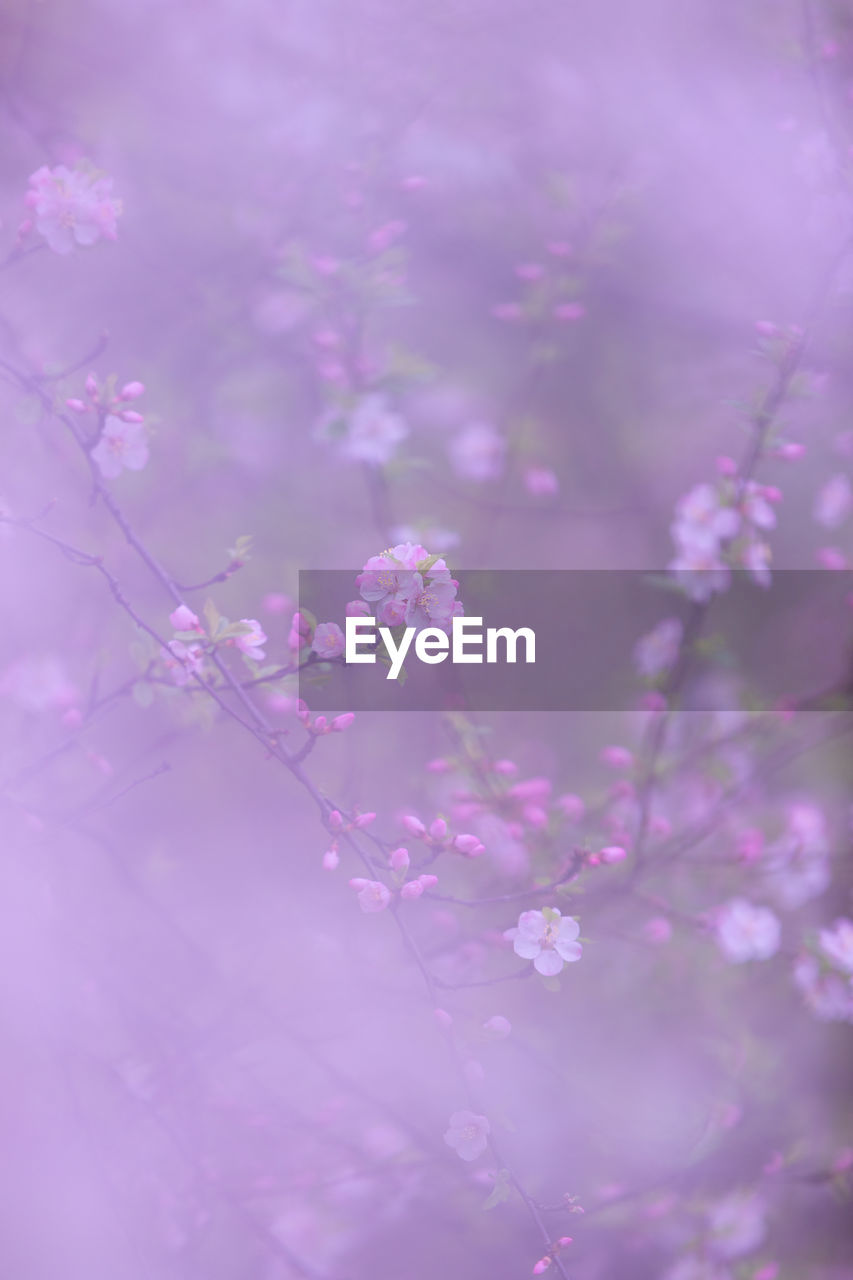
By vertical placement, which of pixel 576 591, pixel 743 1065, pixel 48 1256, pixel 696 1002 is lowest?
pixel 48 1256

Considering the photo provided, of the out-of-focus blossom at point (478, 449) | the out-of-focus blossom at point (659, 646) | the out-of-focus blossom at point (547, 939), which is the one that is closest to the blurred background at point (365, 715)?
the out-of-focus blossom at point (478, 449)

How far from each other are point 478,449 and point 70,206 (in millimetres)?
1088

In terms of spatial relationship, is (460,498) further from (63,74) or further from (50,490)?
(63,74)

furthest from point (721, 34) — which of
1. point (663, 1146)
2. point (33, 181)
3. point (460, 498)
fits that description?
point (663, 1146)

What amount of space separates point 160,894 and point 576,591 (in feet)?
3.58

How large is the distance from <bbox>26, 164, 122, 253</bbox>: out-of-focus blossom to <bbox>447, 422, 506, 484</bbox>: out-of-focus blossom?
1.04 metres

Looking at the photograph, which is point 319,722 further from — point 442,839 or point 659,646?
point 659,646

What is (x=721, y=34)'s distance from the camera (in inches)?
67.6

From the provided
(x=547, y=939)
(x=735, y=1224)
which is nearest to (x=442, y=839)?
(x=547, y=939)

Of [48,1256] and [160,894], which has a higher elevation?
[160,894]

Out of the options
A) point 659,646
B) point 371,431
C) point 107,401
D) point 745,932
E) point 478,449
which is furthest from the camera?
point 478,449

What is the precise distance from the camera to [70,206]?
3.08 ft

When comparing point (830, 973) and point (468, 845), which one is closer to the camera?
point (468, 845)

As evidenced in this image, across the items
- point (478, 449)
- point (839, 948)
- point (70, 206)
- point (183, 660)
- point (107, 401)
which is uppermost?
point (478, 449)
